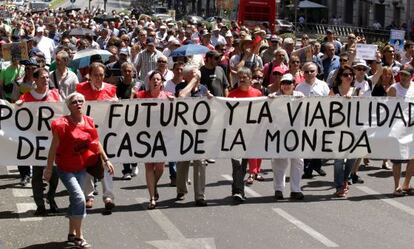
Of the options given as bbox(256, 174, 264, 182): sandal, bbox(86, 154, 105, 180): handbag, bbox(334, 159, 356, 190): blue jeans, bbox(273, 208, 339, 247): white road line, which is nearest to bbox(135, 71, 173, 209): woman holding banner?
bbox(273, 208, 339, 247): white road line

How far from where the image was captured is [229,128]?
36.9 feet

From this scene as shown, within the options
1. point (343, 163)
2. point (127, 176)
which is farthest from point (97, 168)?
point (343, 163)

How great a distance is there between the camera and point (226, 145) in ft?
36.8

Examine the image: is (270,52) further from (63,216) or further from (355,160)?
(63,216)

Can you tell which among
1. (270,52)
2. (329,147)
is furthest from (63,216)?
(270,52)

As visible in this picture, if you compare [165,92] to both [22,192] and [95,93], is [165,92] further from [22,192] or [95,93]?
[22,192]

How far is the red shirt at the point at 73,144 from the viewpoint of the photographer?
29.0 ft

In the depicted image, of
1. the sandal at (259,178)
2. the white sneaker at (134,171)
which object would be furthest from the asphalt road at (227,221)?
the white sneaker at (134,171)

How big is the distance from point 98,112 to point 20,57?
117 inches

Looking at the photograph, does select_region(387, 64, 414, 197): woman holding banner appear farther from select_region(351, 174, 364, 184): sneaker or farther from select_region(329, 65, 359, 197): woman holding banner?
select_region(351, 174, 364, 184): sneaker

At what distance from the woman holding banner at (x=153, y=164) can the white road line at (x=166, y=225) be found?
233mm

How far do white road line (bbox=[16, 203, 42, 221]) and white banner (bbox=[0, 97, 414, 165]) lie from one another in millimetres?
582

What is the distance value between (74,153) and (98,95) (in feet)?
6.86

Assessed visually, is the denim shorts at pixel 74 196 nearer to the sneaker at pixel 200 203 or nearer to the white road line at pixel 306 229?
the sneaker at pixel 200 203
